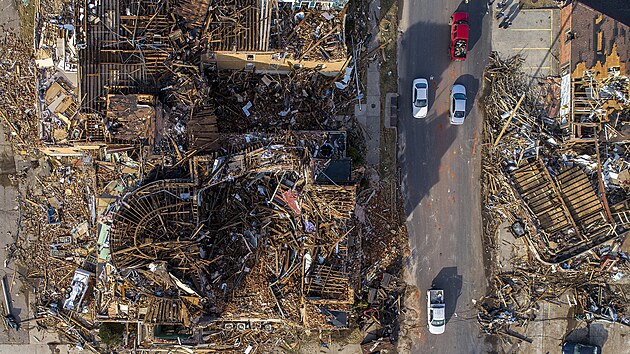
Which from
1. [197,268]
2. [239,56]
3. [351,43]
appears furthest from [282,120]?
[197,268]

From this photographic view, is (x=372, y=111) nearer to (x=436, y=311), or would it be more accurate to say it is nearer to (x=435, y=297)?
(x=435, y=297)

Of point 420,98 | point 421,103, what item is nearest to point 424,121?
point 421,103

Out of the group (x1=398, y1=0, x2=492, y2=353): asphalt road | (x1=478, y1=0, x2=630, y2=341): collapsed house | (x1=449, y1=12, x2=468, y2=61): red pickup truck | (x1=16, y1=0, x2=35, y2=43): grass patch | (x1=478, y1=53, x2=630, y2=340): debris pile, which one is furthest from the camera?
(x1=398, y1=0, x2=492, y2=353): asphalt road

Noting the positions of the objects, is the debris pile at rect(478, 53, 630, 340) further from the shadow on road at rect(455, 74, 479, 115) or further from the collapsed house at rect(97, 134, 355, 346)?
the collapsed house at rect(97, 134, 355, 346)

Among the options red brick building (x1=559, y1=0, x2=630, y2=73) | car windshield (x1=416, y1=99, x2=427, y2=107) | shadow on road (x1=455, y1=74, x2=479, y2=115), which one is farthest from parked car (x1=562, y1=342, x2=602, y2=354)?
car windshield (x1=416, y1=99, x2=427, y2=107)

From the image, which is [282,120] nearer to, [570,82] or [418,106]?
[418,106]

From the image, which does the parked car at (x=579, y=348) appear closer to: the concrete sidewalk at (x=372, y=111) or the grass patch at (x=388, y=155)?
the grass patch at (x=388, y=155)
